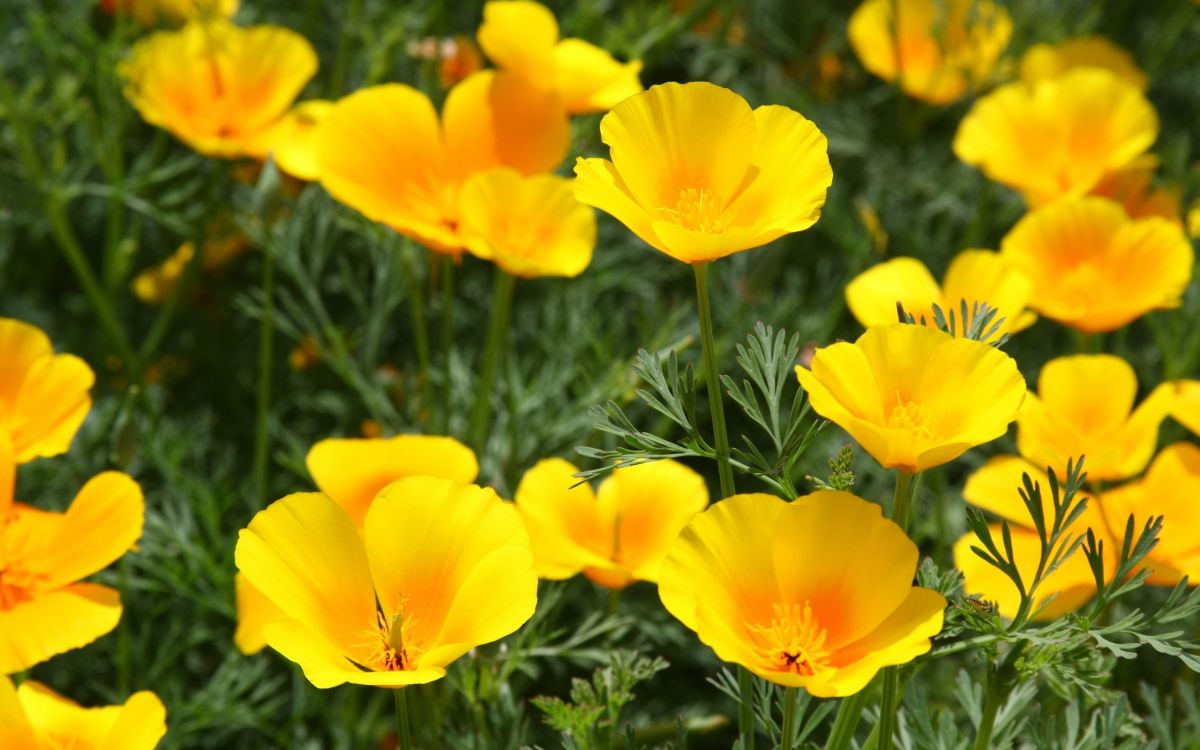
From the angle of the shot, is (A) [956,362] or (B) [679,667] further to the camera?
(B) [679,667]

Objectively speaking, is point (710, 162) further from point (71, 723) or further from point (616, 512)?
point (71, 723)

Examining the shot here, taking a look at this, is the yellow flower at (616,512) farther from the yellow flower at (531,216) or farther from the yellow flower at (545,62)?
the yellow flower at (545,62)

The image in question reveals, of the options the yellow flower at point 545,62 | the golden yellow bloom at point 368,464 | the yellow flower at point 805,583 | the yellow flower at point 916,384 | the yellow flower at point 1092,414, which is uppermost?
the yellow flower at point 916,384

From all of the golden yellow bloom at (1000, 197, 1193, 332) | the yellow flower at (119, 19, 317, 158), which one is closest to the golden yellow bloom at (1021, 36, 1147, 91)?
the golden yellow bloom at (1000, 197, 1193, 332)

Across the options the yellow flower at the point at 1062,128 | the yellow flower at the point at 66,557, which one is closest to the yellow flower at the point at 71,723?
the yellow flower at the point at 66,557

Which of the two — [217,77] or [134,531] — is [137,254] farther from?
[134,531]

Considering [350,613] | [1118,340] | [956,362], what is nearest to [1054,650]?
[956,362]

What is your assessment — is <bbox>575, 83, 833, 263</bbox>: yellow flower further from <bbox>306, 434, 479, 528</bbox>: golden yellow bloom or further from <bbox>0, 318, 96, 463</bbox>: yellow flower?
<bbox>0, 318, 96, 463</bbox>: yellow flower

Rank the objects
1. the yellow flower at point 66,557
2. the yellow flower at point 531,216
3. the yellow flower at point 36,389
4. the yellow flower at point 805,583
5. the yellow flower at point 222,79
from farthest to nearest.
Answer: the yellow flower at point 222,79 → the yellow flower at point 531,216 → the yellow flower at point 36,389 → the yellow flower at point 66,557 → the yellow flower at point 805,583
